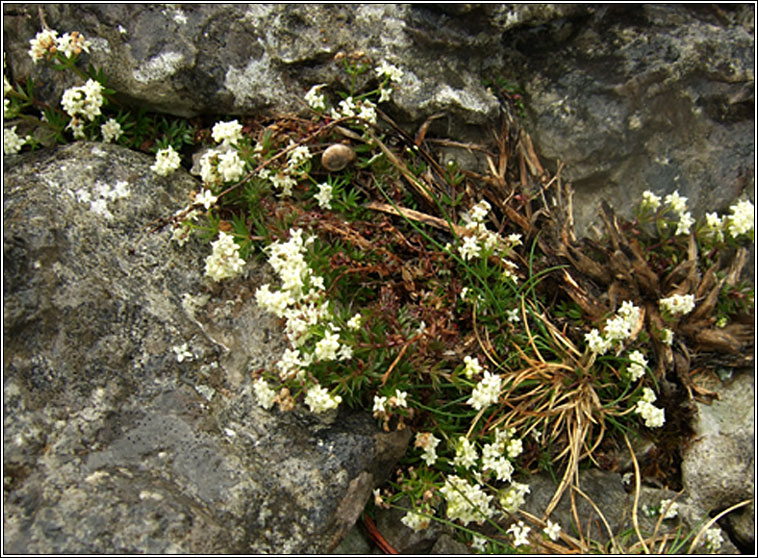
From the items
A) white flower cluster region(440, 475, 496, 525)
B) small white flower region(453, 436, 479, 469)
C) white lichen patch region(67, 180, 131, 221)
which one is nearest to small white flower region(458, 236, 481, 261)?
small white flower region(453, 436, 479, 469)

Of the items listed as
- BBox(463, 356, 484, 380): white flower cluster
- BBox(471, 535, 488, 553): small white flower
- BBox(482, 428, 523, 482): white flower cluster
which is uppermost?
BBox(463, 356, 484, 380): white flower cluster

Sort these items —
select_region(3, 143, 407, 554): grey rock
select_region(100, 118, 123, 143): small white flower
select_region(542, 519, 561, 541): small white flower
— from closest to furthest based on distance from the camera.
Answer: select_region(3, 143, 407, 554): grey rock → select_region(542, 519, 561, 541): small white flower → select_region(100, 118, 123, 143): small white flower

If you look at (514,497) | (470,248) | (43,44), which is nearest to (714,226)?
(470,248)

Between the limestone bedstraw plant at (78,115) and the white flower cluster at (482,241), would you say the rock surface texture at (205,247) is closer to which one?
the limestone bedstraw plant at (78,115)

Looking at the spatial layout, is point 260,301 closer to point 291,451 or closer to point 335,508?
point 291,451

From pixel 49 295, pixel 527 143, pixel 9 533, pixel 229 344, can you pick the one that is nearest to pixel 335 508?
pixel 229 344

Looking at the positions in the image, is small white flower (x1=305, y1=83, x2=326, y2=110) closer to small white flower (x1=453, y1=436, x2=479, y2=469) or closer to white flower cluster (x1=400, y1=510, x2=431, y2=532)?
small white flower (x1=453, y1=436, x2=479, y2=469)

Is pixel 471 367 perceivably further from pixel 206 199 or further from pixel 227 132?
pixel 227 132
